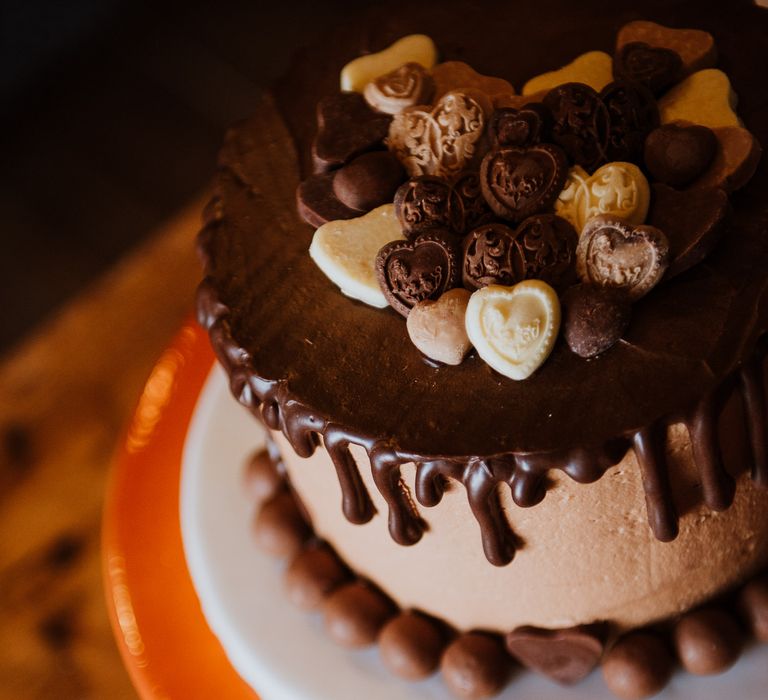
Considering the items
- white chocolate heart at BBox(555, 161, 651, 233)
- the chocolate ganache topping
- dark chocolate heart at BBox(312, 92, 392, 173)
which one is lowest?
the chocolate ganache topping

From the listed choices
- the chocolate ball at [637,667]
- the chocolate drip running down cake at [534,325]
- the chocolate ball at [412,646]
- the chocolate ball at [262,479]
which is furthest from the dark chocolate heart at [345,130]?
the chocolate ball at [637,667]

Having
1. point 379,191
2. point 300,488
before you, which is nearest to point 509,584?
point 300,488

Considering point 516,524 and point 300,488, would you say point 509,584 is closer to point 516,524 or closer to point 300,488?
point 516,524

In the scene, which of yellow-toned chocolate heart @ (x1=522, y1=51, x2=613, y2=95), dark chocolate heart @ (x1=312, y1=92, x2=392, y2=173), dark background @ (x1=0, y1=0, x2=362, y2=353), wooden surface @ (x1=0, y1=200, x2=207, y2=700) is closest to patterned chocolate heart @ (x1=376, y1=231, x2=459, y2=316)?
dark chocolate heart @ (x1=312, y1=92, x2=392, y2=173)

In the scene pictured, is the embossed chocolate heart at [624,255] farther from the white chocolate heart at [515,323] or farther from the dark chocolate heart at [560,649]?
the dark chocolate heart at [560,649]

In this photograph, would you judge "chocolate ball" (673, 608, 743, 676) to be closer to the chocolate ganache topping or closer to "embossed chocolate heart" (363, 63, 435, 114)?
the chocolate ganache topping

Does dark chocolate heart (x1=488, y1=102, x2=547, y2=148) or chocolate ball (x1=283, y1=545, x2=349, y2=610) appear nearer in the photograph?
dark chocolate heart (x1=488, y1=102, x2=547, y2=148)
